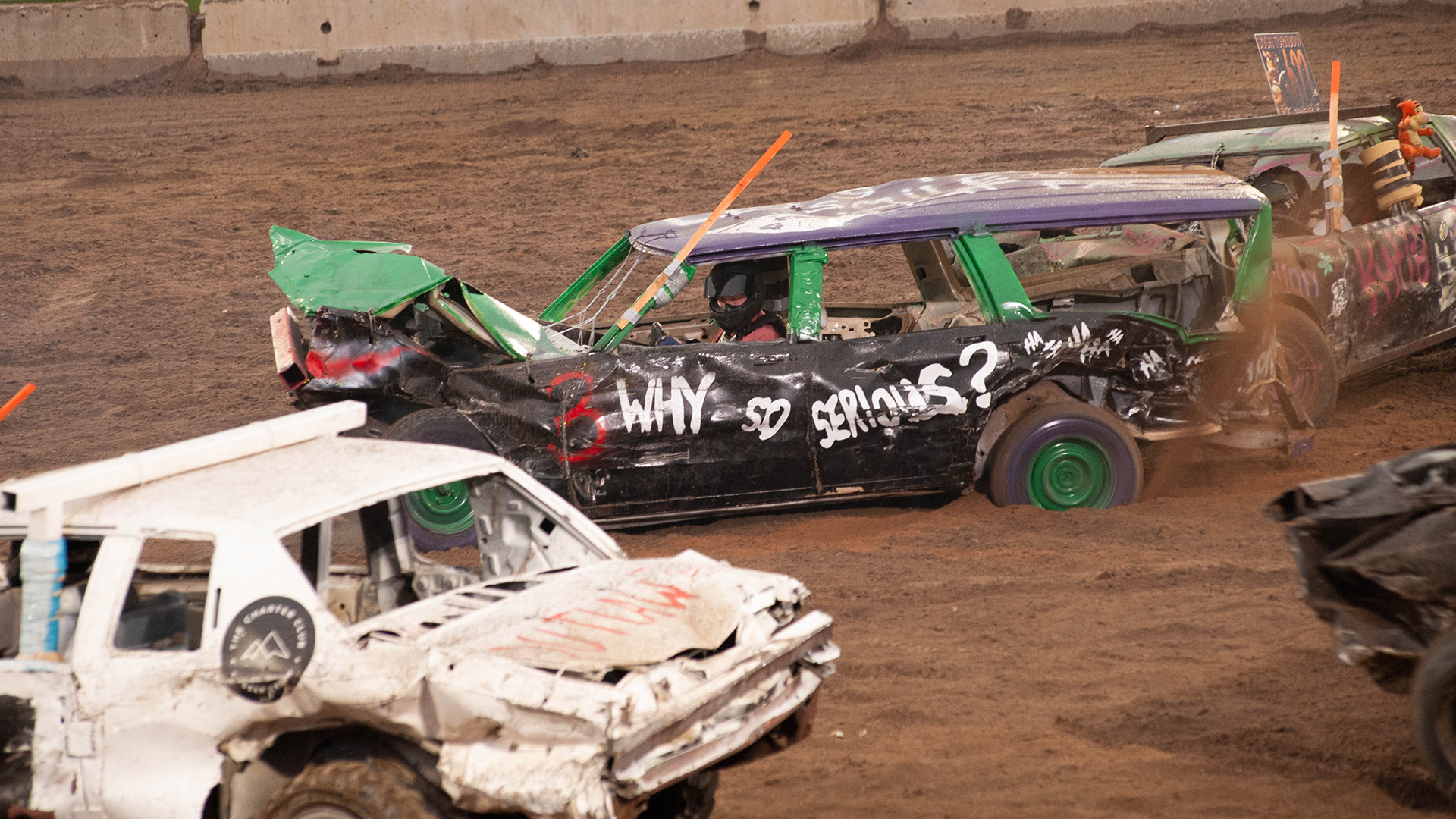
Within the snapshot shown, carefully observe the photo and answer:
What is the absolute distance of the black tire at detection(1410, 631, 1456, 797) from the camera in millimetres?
3680

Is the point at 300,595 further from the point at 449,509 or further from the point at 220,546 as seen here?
the point at 449,509

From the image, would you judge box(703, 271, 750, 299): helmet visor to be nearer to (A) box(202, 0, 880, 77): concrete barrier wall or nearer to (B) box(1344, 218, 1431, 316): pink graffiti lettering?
(B) box(1344, 218, 1431, 316): pink graffiti lettering

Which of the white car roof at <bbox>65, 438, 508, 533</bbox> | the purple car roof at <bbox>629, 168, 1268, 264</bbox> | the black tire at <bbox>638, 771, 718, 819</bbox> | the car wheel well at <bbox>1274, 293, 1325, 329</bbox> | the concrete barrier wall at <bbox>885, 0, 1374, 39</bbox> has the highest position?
the concrete barrier wall at <bbox>885, 0, 1374, 39</bbox>

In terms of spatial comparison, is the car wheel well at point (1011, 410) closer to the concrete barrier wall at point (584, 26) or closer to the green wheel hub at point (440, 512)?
the green wheel hub at point (440, 512)

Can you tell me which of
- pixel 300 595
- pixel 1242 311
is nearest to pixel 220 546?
pixel 300 595

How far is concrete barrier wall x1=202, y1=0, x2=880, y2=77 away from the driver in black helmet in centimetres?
1238

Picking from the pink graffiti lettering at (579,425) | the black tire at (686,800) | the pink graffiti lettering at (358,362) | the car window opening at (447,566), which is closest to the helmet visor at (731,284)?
the pink graffiti lettering at (579,425)

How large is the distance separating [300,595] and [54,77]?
18.9 metres

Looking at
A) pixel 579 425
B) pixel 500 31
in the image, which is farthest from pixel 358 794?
pixel 500 31

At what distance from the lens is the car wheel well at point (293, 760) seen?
3598 mm

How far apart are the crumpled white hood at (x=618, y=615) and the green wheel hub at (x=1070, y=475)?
2.79 meters

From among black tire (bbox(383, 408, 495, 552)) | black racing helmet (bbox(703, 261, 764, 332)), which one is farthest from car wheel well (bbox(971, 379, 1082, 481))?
black tire (bbox(383, 408, 495, 552))

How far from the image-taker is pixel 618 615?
387 centimetres

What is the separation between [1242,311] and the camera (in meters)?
6.77
